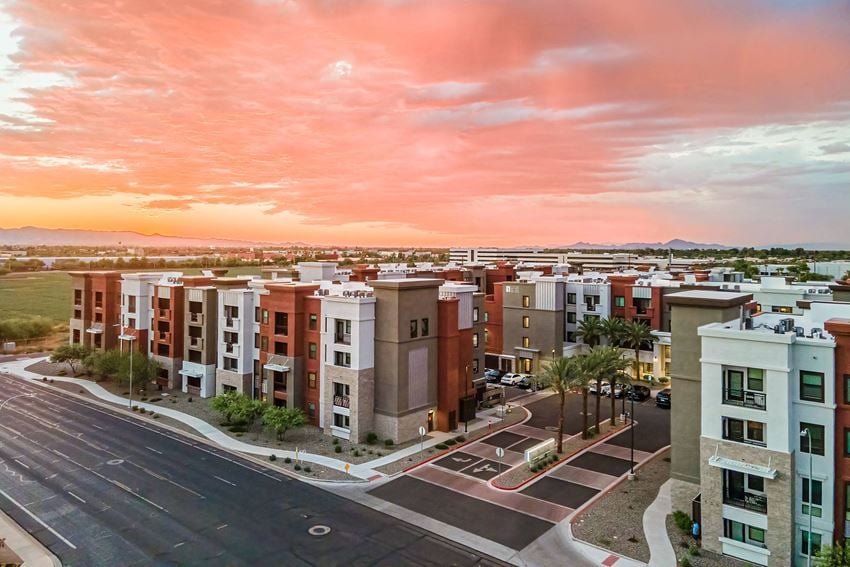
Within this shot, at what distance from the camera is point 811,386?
2783 cm

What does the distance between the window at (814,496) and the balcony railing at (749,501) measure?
190 centimetres

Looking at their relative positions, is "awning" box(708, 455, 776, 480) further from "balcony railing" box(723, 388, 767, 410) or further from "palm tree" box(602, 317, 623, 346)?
"palm tree" box(602, 317, 623, 346)

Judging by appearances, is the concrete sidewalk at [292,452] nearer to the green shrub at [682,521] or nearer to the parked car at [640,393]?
the parked car at [640,393]

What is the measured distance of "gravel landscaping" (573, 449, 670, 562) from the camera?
30359 millimetres

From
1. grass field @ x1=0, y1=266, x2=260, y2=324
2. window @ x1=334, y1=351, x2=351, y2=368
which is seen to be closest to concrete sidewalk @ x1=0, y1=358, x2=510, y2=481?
window @ x1=334, y1=351, x2=351, y2=368

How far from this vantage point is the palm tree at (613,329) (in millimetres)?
71000

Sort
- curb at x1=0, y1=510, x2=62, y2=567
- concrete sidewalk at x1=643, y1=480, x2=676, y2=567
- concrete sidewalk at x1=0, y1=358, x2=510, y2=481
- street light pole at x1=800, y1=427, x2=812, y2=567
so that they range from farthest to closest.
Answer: concrete sidewalk at x1=0, y1=358, x2=510, y2=481
concrete sidewalk at x1=643, y1=480, x2=676, y2=567
curb at x1=0, y1=510, x2=62, y2=567
street light pole at x1=800, y1=427, x2=812, y2=567

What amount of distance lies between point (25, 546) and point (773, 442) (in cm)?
4187

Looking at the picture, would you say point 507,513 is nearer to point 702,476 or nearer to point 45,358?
point 702,476

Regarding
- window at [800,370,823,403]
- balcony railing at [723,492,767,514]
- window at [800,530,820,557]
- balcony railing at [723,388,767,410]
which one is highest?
window at [800,370,823,403]

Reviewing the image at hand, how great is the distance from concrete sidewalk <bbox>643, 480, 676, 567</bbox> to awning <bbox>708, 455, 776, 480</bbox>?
18.5 ft

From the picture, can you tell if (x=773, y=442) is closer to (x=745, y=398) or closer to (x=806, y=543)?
(x=745, y=398)

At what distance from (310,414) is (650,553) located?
33863 mm

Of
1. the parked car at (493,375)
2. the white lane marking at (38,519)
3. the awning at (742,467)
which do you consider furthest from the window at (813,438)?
the parked car at (493,375)
